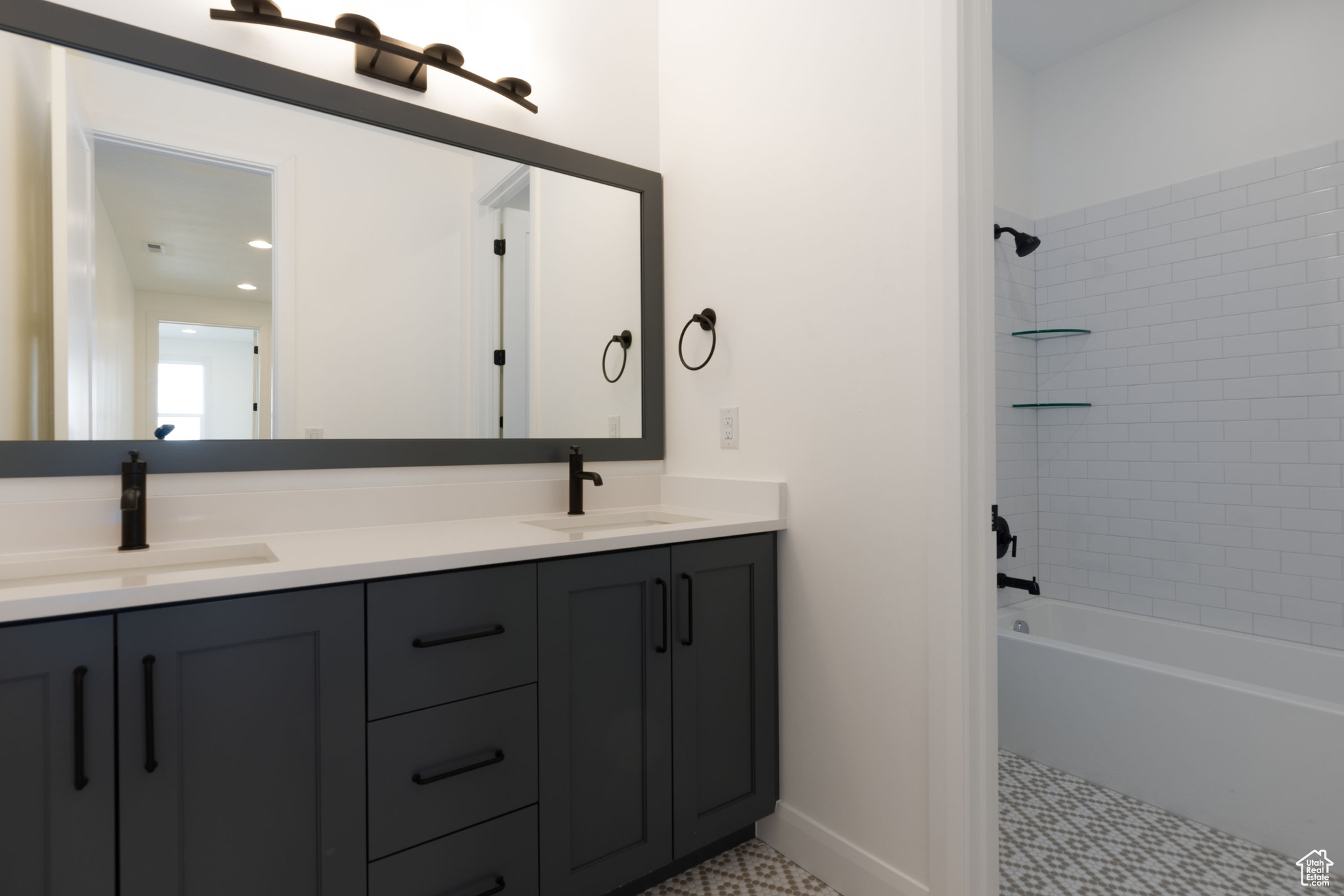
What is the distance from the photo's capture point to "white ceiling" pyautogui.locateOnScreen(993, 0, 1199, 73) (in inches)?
98.3

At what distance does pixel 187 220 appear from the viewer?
145 centimetres

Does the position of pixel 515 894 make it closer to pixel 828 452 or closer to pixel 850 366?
pixel 828 452

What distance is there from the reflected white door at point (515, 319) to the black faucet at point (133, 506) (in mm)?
818

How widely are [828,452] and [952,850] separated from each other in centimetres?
89

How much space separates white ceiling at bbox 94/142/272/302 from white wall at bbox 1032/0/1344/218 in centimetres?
308

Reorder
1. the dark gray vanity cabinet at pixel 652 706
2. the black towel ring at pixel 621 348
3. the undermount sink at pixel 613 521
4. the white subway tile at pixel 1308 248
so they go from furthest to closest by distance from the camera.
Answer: the white subway tile at pixel 1308 248 → the black towel ring at pixel 621 348 → the undermount sink at pixel 613 521 → the dark gray vanity cabinet at pixel 652 706

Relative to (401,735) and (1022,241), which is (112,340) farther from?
(1022,241)

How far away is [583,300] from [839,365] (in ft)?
2.86

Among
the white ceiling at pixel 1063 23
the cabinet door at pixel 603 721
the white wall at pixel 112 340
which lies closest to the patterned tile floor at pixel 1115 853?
the cabinet door at pixel 603 721

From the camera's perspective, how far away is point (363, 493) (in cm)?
163

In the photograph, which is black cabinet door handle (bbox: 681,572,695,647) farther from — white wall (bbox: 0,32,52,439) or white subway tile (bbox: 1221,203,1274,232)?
white subway tile (bbox: 1221,203,1274,232)

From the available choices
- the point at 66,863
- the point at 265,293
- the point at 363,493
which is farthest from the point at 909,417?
the point at 66,863

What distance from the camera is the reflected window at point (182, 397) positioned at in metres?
1.41

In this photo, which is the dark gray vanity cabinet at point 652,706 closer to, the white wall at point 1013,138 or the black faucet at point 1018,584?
the black faucet at point 1018,584
